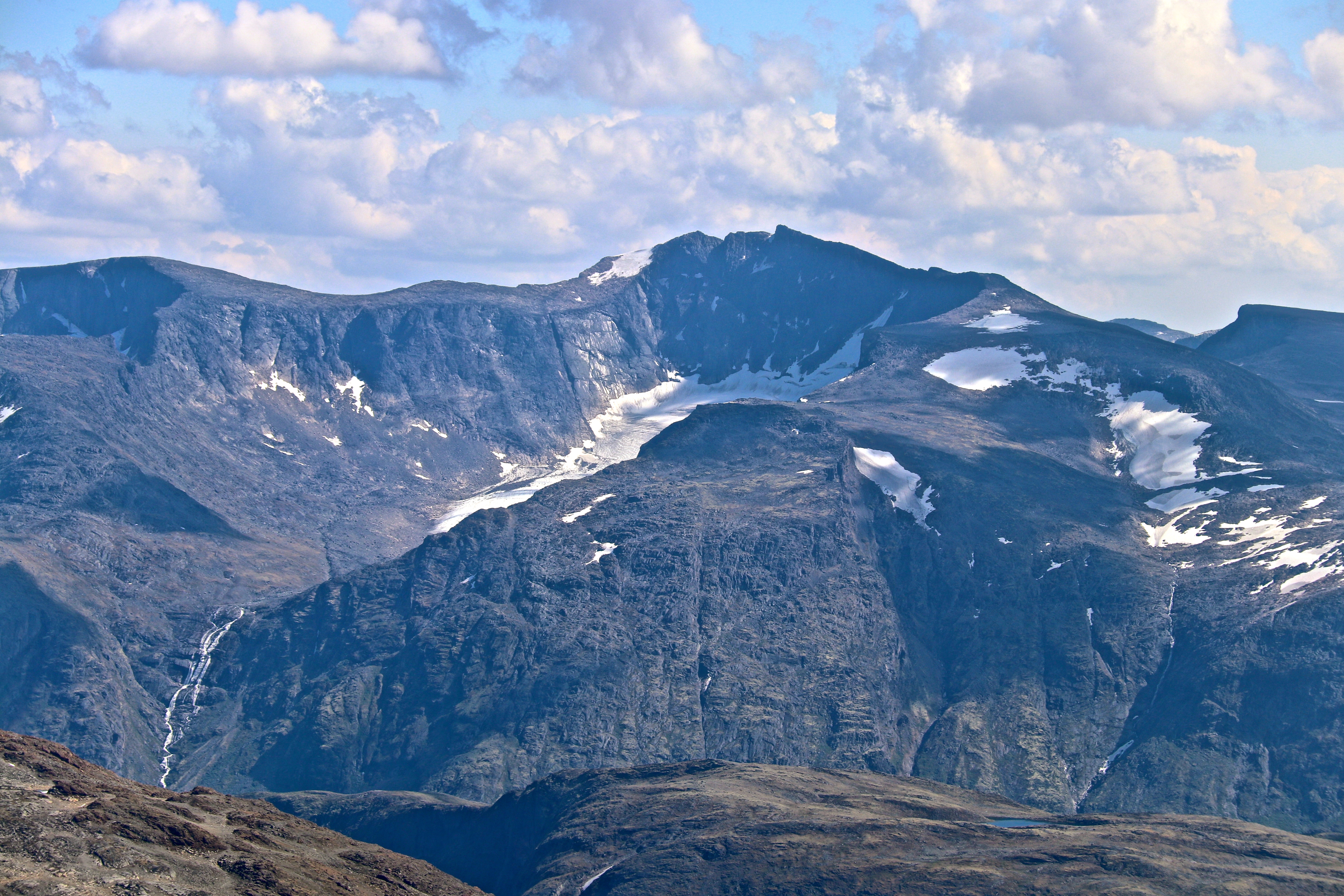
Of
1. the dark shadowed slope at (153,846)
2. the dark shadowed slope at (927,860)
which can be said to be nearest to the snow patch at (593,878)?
the dark shadowed slope at (927,860)

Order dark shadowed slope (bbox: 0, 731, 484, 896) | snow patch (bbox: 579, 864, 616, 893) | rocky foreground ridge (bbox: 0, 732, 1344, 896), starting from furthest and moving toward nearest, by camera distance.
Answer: snow patch (bbox: 579, 864, 616, 893), rocky foreground ridge (bbox: 0, 732, 1344, 896), dark shadowed slope (bbox: 0, 731, 484, 896)

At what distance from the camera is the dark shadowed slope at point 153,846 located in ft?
395

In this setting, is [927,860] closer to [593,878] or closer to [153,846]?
[593,878]

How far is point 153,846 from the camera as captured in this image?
425 feet

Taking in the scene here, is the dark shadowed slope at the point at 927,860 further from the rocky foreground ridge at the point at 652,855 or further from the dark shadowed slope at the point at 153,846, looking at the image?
the dark shadowed slope at the point at 153,846

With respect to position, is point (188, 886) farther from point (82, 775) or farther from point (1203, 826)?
point (1203, 826)

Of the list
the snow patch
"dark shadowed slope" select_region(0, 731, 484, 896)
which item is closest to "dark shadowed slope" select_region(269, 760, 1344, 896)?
the snow patch

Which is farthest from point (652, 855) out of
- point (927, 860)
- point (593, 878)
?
point (927, 860)

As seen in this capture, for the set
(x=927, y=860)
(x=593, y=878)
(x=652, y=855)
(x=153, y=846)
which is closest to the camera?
(x=153, y=846)

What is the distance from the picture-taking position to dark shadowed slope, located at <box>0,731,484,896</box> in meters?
A: 120

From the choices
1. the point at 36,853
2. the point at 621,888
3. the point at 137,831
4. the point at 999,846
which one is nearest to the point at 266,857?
the point at 137,831

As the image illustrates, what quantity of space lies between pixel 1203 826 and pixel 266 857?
119730 mm

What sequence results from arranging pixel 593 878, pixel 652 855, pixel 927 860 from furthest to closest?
pixel 593 878 < pixel 652 855 < pixel 927 860

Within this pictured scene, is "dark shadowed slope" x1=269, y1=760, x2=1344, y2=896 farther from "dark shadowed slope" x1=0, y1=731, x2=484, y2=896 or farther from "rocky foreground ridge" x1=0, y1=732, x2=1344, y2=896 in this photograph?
"dark shadowed slope" x1=0, y1=731, x2=484, y2=896
